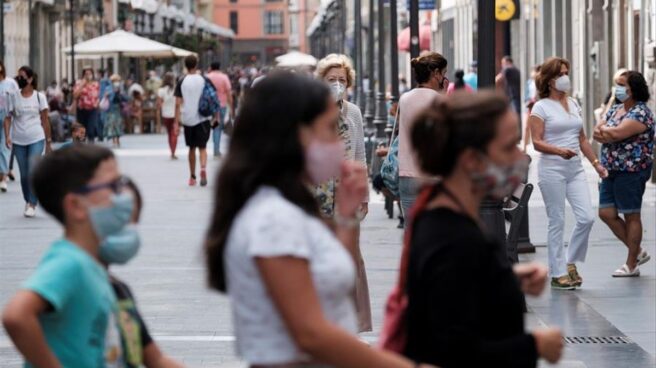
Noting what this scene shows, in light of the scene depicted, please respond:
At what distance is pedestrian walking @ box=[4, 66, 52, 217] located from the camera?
20922mm

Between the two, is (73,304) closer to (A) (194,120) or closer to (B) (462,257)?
(B) (462,257)

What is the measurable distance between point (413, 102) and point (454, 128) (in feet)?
25.0

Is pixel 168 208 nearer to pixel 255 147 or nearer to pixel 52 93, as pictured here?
pixel 255 147

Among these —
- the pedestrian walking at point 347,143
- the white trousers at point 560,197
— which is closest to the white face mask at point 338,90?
the pedestrian walking at point 347,143

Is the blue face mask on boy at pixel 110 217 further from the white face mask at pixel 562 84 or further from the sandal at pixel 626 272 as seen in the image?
the sandal at pixel 626 272

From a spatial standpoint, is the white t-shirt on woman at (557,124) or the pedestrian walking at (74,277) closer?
the pedestrian walking at (74,277)

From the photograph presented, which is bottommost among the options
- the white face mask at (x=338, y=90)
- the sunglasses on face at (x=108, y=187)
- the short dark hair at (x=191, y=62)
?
the sunglasses on face at (x=108, y=187)

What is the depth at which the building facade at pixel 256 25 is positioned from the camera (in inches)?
7352

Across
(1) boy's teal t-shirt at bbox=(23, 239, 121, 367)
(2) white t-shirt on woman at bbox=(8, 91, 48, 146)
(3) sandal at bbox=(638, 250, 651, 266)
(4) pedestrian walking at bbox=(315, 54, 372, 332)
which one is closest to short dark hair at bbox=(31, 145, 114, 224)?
(1) boy's teal t-shirt at bbox=(23, 239, 121, 367)

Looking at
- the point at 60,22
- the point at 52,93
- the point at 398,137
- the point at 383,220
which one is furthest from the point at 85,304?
the point at 60,22

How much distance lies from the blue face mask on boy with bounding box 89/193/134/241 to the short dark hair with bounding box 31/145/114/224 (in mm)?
83

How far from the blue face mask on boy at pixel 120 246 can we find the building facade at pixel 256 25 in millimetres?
181306

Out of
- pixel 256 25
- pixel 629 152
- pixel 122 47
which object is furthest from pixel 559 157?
pixel 256 25

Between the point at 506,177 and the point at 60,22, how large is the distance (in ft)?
238
